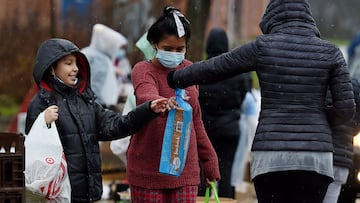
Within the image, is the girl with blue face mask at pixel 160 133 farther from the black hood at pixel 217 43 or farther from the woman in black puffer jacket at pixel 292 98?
the black hood at pixel 217 43

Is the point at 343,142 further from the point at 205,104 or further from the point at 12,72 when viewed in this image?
the point at 12,72

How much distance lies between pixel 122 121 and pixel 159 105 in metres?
0.58

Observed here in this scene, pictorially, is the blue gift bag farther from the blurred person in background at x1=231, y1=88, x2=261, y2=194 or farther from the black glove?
the blurred person in background at x1=231, y1=88, x2=261, y2=194

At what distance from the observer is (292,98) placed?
24.3 ft

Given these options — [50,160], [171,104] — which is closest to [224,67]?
[171,104]

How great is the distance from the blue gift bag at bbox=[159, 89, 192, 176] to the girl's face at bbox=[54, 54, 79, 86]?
36.0 inches

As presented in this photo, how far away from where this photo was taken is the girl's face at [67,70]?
8.30 metres

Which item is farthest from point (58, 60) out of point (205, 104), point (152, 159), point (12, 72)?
point (12, 72)

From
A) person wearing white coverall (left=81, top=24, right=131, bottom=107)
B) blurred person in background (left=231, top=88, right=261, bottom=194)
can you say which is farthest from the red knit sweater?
blurred person in background (left=231, top=88, right=261, bottom=194)

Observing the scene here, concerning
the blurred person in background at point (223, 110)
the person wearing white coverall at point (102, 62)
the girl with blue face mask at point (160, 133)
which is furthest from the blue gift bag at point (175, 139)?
the person wearing white coverall at point (102, 62)

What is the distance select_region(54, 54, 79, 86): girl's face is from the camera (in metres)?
8.30

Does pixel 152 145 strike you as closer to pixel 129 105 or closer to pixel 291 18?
pixel 291 18

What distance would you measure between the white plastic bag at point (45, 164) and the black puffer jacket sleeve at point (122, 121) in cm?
38

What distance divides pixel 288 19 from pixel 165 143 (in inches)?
43.7
